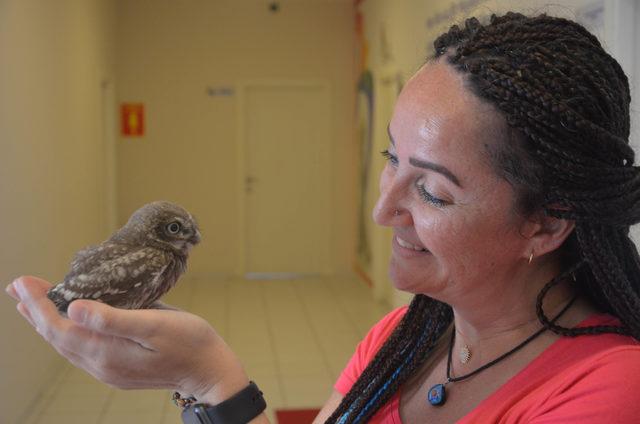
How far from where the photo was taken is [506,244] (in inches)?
40.5

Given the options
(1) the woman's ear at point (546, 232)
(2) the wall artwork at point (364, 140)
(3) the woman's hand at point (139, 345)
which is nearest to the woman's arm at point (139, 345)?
(3) the woman's hand at point (139, 345)

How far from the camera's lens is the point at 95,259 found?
1195 mm

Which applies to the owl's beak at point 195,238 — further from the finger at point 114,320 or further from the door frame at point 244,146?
the door frame at point 244,146

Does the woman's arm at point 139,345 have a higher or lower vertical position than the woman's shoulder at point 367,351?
higher

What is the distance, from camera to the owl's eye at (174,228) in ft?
4.01

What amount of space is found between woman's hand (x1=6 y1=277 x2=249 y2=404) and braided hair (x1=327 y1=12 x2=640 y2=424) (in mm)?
501

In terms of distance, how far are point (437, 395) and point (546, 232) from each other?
0.33 meters

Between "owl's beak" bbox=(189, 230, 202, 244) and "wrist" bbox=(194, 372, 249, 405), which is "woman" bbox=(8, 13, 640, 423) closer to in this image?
"wrist" bbox=(194, 372, 249, 405)

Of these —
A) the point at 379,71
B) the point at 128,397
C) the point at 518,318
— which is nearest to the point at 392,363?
the point at 518,318

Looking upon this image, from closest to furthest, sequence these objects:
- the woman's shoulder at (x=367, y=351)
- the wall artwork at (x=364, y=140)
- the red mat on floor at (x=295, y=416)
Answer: the woman's shoulder at (x=367, y=351), the red mat on floor at (x=295, y=416), the wall artwork at (x=364, y=140)

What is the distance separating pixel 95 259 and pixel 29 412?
12.0 feet

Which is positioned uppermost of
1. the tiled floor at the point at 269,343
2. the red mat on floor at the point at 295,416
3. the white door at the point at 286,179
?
the white door at the point at 286,179

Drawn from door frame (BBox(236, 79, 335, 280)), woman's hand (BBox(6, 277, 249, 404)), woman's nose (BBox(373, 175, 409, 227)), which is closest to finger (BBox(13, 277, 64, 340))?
woman's hand (BBox(6, 277, 249, 404))

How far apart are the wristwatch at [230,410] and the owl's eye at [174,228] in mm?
288
